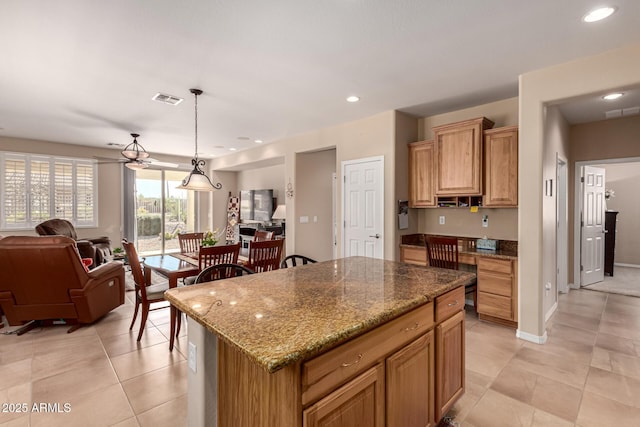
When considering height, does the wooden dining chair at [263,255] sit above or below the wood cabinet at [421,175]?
below

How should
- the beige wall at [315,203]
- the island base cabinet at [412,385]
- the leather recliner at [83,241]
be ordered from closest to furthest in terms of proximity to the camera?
the island base cabinet at [412,385]
the leather recliner at [83,241]
the beige wall at [315,203]

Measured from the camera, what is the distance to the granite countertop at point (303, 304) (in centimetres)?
106

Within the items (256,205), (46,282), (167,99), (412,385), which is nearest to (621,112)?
(412,385)

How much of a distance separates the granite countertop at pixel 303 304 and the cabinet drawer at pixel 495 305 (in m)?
1.83

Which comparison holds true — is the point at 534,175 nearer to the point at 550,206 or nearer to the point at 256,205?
the point at 550,206

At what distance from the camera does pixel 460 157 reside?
3.88m

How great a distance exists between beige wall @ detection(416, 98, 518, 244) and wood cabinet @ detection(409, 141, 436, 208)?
339 millimetres

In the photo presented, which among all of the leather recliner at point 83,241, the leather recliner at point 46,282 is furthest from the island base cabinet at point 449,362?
the leather recliner at point 83,241

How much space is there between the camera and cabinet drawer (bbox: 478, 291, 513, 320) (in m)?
3.42

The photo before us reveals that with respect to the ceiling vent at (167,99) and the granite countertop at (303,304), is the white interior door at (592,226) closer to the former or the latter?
the granite countertop at (303,304)

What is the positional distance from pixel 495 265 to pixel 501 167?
1154 millimetres

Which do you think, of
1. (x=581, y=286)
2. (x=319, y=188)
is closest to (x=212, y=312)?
(x=319, y=188)

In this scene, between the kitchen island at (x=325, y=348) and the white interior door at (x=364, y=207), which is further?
the white interior door at (x=364, y=207)

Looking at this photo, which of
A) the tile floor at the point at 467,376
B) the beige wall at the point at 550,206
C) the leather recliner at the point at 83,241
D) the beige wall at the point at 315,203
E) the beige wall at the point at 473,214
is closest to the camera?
the tile floor at the point at 467,376
